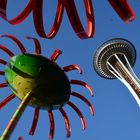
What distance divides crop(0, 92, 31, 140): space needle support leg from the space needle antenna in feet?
165

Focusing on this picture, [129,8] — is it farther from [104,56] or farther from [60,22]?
[104,56]

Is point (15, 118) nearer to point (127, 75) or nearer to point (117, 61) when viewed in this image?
point (127, 75)

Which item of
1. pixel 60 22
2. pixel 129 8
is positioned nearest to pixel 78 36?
pixel 60 22

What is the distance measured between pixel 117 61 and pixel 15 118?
182 ft

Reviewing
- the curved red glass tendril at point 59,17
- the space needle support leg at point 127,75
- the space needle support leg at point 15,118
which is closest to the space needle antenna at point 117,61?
the space needle support leg at point 127,75

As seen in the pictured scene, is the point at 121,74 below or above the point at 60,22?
below

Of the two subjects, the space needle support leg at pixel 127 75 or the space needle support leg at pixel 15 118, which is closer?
the space needle support leg at pixel 15 118

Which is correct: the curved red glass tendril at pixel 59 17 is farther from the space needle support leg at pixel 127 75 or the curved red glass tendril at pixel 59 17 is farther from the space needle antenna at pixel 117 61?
the space needle antenna at pixel 117 61

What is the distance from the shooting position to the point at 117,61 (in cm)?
6322

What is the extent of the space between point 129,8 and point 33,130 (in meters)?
5.12

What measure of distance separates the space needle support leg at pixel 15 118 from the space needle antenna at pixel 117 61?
50.3 m

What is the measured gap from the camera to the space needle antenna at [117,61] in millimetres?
59781

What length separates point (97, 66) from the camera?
2430 inches

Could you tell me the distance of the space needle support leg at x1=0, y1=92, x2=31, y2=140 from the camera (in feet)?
27.3
